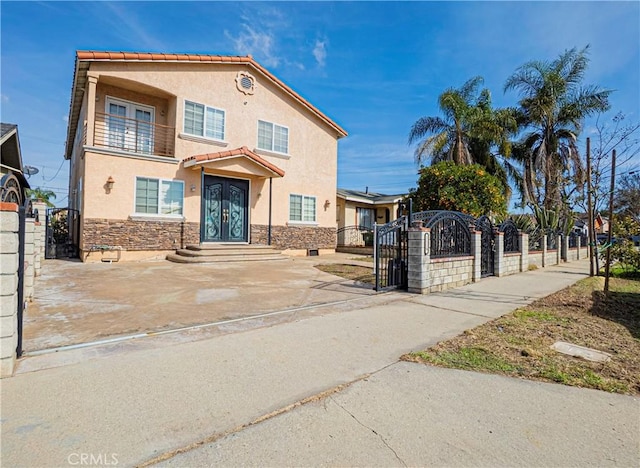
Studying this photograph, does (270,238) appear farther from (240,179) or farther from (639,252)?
(639,252)

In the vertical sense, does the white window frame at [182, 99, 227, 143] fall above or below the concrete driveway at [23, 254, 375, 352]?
above

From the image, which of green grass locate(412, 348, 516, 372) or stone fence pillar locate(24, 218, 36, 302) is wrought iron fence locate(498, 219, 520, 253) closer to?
green grass locate(412, 348, 516, 372)

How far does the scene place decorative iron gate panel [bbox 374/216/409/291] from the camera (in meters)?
8.30

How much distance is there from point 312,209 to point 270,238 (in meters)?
3.14

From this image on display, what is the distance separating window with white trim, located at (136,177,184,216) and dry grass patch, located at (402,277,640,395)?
1172 cm

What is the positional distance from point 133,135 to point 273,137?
19.6ft

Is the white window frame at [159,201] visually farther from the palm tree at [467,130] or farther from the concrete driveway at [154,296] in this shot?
the palm tree at [467,130]

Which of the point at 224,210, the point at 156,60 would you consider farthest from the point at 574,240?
the point at 156,60

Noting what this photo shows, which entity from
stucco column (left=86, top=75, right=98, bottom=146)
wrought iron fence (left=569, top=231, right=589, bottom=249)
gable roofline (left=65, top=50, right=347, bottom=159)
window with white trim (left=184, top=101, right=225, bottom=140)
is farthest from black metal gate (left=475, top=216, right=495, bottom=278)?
stucco column (left=86, top=75, right=98, bottom=146)

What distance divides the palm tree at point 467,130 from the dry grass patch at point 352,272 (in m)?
12.0

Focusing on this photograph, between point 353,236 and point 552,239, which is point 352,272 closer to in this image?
point 353,236

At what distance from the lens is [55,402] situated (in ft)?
8.87

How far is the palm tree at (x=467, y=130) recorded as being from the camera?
20.3m

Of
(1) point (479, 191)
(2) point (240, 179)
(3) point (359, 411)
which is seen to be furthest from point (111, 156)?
(1) point (479, 191)
